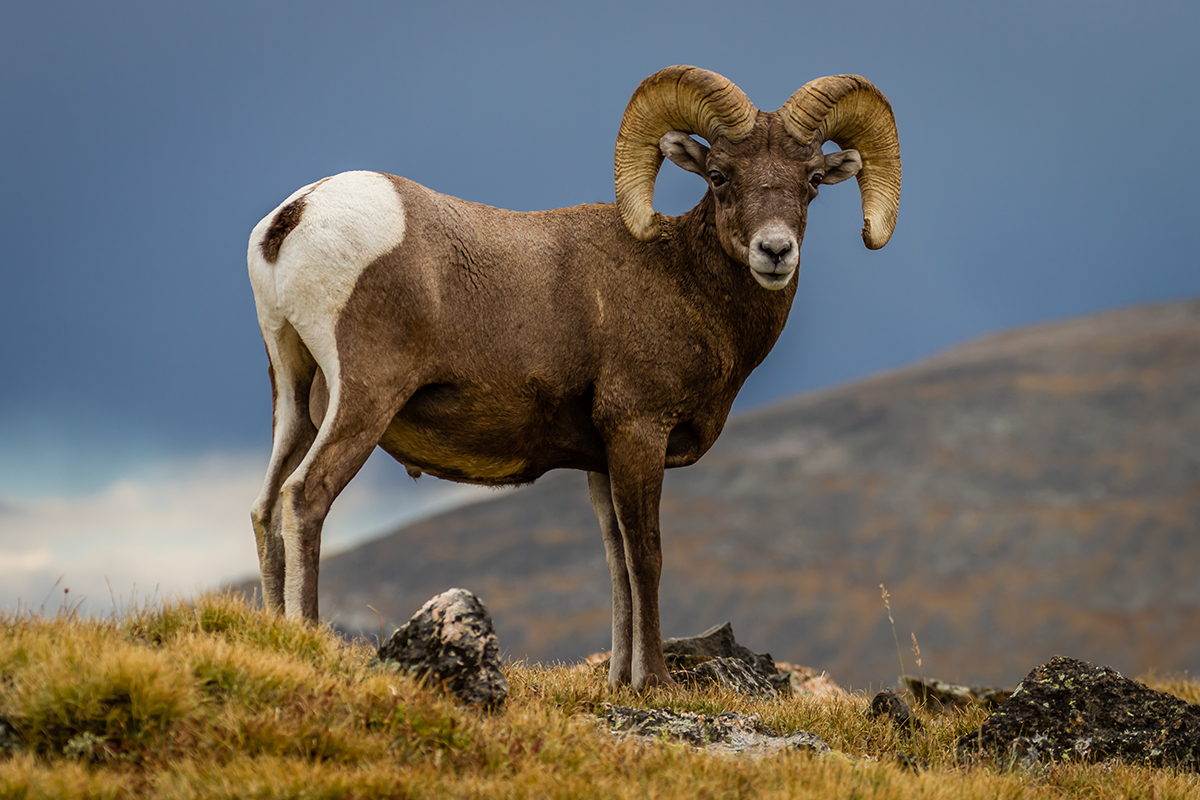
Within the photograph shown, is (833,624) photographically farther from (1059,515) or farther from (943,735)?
(943,735)

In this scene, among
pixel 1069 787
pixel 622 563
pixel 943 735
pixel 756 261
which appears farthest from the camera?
pixel 622 563

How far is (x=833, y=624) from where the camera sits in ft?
190

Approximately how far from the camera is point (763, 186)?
816 cm

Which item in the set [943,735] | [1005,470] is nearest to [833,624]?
[1005,470]

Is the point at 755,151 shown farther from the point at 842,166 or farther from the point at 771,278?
the point at 771,278

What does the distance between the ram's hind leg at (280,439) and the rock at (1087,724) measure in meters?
→ 5.05

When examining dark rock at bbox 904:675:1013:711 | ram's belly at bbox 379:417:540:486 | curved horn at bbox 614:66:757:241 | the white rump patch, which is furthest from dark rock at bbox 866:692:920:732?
the white rump patch

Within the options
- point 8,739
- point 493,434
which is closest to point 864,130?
point 493,434

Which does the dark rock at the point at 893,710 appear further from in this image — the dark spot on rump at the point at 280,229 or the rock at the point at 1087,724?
the dark spot on rump at the point at 280,229

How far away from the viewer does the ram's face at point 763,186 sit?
7789 mm

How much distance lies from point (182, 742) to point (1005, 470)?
215 ft

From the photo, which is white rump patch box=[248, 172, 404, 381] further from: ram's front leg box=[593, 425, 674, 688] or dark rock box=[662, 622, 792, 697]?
dark rock box=[662, 622, 792, 697]

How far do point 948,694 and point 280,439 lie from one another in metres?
6.93

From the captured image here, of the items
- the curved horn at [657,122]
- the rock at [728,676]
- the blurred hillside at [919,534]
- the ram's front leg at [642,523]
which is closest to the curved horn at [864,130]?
the curved horn at [657,122]
